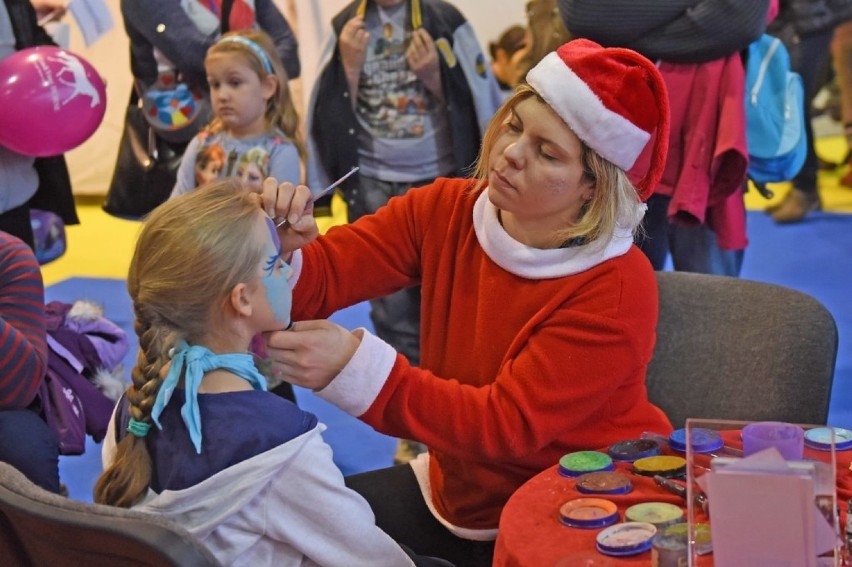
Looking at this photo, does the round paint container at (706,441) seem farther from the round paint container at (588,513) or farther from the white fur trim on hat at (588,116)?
the white fur trim on hat at (588,116)

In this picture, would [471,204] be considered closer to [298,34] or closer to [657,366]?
[657,366]

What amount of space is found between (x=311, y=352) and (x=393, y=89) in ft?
6.20

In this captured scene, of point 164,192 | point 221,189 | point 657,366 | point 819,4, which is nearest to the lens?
point 221,189

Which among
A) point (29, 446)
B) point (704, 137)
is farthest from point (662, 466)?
point (704, 137)

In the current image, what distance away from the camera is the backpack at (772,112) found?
9.68 ft

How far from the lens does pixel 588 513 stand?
1404 mm

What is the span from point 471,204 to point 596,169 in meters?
0.26

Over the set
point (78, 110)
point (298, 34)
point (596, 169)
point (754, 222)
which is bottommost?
point (754, 222)

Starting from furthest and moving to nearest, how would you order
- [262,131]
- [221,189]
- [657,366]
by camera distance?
1. [262,131]
2. [657,366]
3. [221,189]

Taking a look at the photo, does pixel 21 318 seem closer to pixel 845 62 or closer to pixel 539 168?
pixel 539 168

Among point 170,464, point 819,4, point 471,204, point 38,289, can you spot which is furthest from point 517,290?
point 819,4

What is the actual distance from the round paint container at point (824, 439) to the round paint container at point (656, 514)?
176 millimetres

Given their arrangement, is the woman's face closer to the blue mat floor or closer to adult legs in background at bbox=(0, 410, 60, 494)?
adult legs in background at bbox=(0, 410, 60, 494)

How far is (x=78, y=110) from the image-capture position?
329 centimetres
